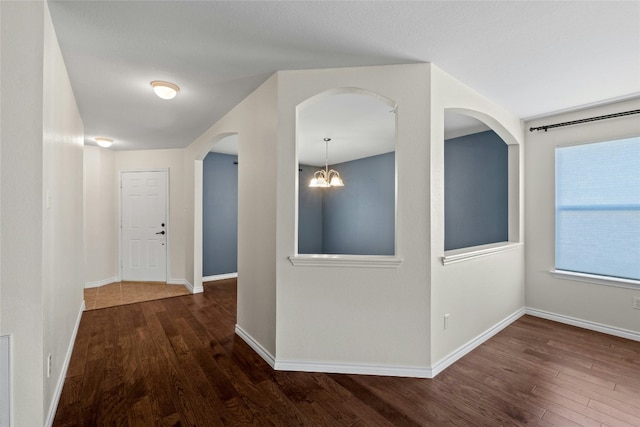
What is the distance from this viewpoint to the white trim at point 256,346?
2387mm

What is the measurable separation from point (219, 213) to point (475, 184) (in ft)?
14.6

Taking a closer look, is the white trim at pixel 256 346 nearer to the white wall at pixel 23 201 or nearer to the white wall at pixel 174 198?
the white wall at pixel 23 201

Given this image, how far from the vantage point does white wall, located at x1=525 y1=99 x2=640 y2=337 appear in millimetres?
2961

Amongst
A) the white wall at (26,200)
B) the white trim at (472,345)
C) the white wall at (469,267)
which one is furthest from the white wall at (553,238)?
the white wall at (26,200)

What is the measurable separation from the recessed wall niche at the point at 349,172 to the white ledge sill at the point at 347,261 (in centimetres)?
125

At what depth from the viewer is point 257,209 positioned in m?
2.65

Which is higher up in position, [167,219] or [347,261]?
[167,219]

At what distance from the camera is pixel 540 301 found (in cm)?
354

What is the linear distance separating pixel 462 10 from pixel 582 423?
102 inches

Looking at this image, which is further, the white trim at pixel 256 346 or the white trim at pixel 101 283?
the white trim at pixel 101 283

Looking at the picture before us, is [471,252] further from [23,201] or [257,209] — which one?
[23,201]

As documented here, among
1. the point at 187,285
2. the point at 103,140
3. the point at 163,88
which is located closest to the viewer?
the point at 163,88

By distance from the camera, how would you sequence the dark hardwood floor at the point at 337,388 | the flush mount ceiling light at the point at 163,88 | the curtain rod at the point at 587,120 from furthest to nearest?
the curtain rod at the point at 587,120
the flush mount ceiling light at the point at 163,88
the dark hardwood floor at the point at 337,388

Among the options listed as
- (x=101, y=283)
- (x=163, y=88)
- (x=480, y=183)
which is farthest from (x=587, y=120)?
(x=101, y=283)
